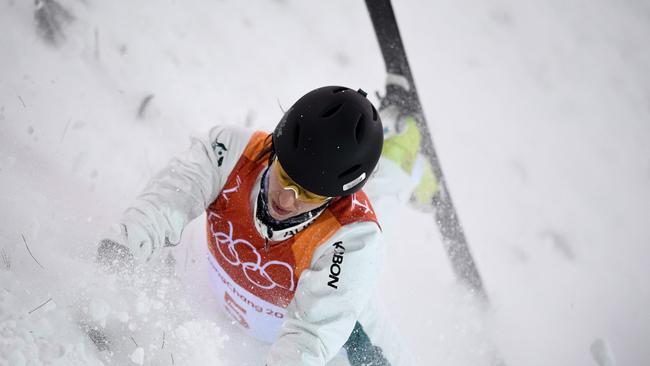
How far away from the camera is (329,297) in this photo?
1756mm

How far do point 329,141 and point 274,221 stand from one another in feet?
1.17

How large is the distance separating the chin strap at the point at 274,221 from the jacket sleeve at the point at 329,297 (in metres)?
0.10

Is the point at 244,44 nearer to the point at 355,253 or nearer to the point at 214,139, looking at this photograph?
the point at 214,139

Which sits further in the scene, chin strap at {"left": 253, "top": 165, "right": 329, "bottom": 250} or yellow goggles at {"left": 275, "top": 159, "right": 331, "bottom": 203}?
chin strap at {"left": 253, "top": 165, "right": 329, "bottom": 250}

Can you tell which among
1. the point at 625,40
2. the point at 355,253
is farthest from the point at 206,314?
the point at 625,40

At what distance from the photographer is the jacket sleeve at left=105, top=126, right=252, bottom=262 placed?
1.89 meters

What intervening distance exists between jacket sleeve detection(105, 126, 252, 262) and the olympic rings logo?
0.15 meters

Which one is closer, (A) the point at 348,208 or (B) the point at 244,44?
(A) the point at 348,208

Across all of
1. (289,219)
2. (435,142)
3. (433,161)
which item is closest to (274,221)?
(289,219)

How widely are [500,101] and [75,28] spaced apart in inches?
125

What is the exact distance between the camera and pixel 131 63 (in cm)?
315

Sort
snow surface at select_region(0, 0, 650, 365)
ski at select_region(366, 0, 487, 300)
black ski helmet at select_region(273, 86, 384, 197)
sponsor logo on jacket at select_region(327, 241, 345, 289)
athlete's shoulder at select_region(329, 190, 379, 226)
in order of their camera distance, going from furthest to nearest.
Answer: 1. ski at select_region(366, 0, 487, 300)
2. snow surface at select_region(0, 0, 650, 365)
3. athlete's shoulder at select_region(329, 190, 379, 226)
4. sponsor logo on jacket at select_region(327, 241, 345, 289)
5. black ski helmet at select_region(273, 86, 384, 197)

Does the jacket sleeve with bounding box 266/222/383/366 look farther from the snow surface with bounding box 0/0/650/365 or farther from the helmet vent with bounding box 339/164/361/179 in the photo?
the snow surface with bounding box 0/0/650/365

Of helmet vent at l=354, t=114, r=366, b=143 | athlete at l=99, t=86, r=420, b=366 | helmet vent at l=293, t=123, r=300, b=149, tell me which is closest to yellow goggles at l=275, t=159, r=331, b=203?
athlete at l=99, t=86, r=420, b=366
